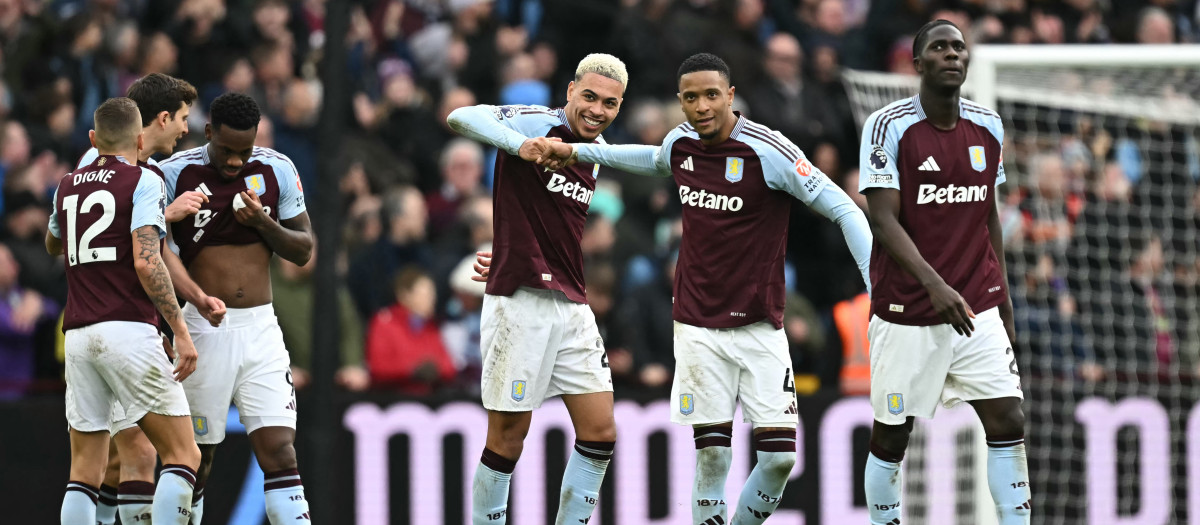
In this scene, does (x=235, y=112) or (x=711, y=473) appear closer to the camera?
(x=235, y=112)

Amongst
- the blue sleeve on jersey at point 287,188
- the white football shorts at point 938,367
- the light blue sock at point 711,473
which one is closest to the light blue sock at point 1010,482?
the white football shorts at point 938,367

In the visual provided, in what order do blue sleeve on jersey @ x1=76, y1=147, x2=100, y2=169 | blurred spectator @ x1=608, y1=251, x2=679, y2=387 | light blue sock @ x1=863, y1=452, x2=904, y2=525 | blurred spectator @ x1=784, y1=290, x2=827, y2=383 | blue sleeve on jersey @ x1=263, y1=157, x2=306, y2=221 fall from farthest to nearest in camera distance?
blurred spectator @ x1=784, y1=290, x2=827, y2=383
blurred spectator @ x1=608, y1=251, x2=679, y2=387
blue sleeve on jersey @ x1=263, y1=157, x2=306, y2=221
light blue sock @ x1=863, y1=452, x2=904, y2=525
blue sleeve on jersey @ x1=76, y1=147, x2=100, y2=169

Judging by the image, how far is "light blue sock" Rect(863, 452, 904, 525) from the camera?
750 cm

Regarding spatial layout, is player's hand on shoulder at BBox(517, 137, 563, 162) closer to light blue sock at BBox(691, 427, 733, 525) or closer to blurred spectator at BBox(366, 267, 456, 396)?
light blue sock at BBox(691, 427, 733, 525)

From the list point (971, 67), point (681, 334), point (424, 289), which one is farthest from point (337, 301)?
point (971, 67)

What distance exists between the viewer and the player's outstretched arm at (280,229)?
732cm

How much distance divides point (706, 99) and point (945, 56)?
3.67 ft

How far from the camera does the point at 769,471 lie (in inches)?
292

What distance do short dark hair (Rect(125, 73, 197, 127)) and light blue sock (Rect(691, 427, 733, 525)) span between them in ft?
9.40

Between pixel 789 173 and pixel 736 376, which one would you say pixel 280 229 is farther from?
pixel 789 173

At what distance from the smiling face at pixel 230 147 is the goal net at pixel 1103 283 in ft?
17.0

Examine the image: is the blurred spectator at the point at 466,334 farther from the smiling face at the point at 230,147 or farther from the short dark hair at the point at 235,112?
the short dark hair at the point at 235,112

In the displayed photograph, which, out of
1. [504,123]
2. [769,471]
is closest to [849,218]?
[769,471]

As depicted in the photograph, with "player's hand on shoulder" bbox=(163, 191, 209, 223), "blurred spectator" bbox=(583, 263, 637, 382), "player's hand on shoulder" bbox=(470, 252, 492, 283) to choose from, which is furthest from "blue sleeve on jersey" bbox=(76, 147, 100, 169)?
"blurred spectator" bbox=(583, 263, 637, 382)
